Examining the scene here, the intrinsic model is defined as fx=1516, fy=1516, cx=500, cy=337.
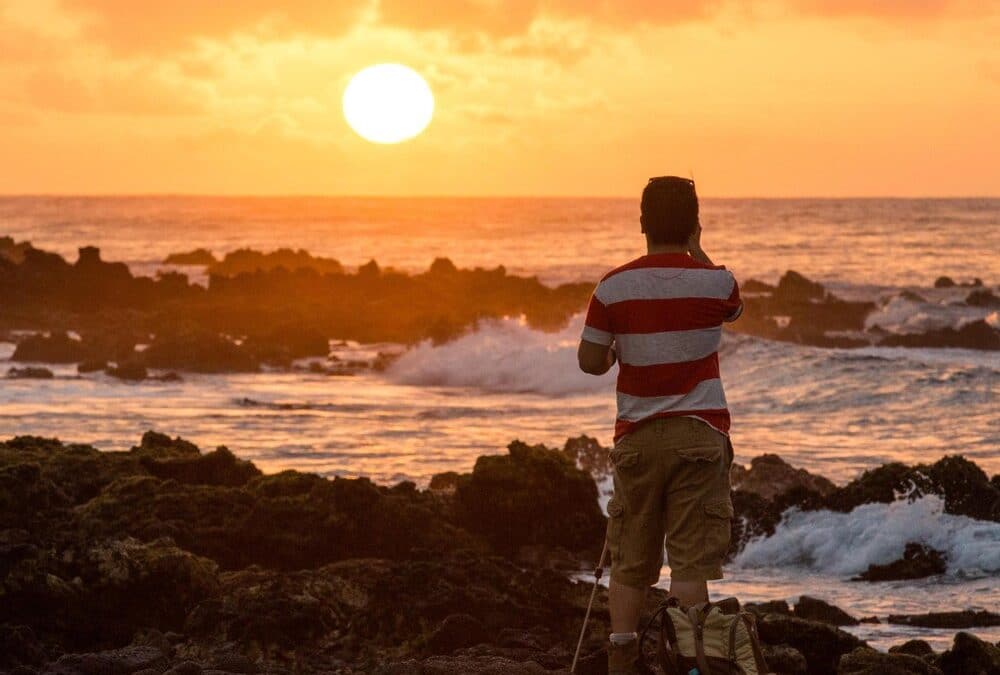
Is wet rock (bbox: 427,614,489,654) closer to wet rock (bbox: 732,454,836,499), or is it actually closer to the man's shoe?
the man's shoe

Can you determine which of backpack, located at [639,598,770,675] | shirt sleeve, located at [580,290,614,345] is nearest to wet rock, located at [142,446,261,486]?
shirt sleeve, located at [580,290,614,345]

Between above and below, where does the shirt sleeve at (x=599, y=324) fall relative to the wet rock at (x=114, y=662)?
above

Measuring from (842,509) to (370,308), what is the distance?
2868 centimetres

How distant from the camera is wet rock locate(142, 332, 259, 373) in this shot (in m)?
30.2

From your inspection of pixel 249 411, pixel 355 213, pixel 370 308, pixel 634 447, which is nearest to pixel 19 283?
pixel 370 308

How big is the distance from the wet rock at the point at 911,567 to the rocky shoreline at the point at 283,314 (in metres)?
18.2

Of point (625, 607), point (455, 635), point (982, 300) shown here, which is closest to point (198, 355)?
point (455, 635)

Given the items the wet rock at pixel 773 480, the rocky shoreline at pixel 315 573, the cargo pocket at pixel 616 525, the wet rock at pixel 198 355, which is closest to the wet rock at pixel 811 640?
the rocky shoreline at pixel 315 573

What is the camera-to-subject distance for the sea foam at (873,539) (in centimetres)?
1231

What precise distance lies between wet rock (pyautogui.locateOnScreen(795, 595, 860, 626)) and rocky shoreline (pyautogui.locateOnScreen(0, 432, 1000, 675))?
15 millimetres

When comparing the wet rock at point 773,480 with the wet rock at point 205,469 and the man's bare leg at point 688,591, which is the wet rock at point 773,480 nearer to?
the wet rock at point 205,469

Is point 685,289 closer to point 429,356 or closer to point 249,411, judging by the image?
point 249,411

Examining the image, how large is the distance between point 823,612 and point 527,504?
3.00m

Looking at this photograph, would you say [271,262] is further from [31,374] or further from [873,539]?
[873,539]
